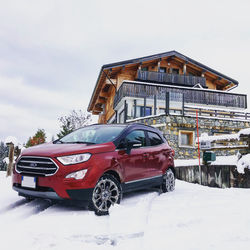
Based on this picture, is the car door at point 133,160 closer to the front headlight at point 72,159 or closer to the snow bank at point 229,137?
the front headlight at point 72,159

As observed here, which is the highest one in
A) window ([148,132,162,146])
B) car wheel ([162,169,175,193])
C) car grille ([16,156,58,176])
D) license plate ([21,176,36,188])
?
window ([148,132,162,146])

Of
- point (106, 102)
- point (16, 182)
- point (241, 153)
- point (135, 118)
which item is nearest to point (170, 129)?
point (135, 118)

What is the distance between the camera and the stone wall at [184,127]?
54.4 feet

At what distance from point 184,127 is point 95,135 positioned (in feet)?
39.3

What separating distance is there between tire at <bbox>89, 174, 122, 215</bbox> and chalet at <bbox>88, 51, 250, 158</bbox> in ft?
37.9

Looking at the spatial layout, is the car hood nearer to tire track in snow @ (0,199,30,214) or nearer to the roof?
tire track in snow @ (0,199,30,214)

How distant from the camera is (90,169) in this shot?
4.49 metres

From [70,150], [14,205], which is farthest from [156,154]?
[14,205]

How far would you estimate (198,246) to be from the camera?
3.18m

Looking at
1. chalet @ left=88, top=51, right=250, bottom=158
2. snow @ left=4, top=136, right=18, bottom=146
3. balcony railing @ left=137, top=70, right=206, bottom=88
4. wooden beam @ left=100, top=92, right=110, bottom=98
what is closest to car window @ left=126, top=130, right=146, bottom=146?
snow @ left=4, top=136, right=18, bottom=146

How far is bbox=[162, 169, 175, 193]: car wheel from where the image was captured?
6809 millimetres

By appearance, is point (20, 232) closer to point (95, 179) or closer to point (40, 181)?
point (40, 181)

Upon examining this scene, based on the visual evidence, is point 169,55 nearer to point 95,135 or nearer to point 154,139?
point 154,139

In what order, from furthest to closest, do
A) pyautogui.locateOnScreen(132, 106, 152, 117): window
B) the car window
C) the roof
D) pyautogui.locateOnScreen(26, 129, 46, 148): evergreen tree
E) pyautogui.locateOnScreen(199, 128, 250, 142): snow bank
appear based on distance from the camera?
pyautogui.locateOnScreen(26, 129, 46, 148): evergreen tree < the roof < pyautogui.locateOnScreen(132, 106, 152, 117): window < pyautogui.locateOnScreen(199, 128, 250, 142): snow bank < the car window
